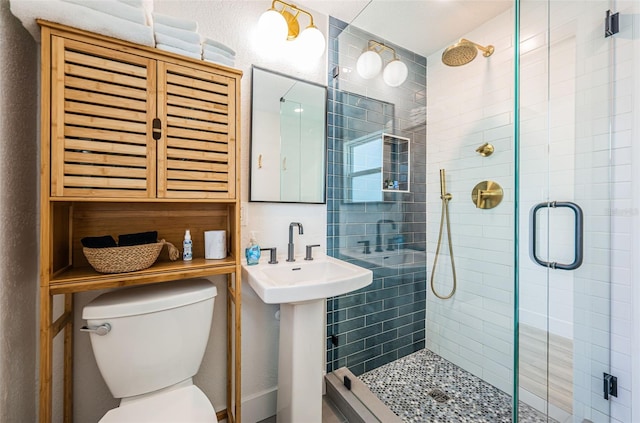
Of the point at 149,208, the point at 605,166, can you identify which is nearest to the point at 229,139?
the point at 149,208

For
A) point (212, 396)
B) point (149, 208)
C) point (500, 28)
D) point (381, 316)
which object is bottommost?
point (212, 396)

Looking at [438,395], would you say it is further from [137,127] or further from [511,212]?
[137,127]

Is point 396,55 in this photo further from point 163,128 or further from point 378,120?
point 163,128

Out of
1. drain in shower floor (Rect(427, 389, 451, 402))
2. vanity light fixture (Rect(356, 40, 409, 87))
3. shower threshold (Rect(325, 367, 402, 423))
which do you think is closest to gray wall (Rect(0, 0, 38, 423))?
shower threshold (Rect(325, 367, 402, 423))

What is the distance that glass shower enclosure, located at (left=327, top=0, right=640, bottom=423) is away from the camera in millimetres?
1210

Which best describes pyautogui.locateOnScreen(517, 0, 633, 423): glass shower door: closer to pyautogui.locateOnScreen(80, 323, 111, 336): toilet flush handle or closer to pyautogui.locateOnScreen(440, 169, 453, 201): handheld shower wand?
pyautogui.locateOnScreen(440, 169, 453, 201): handheld shower wand

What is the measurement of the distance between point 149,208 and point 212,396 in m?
1.05

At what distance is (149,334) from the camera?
1033 millimetres

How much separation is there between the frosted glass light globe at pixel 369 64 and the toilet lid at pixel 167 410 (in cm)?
196

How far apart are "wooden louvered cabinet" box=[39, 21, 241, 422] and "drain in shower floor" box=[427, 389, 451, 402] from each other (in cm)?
115

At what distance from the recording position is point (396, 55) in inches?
68.4

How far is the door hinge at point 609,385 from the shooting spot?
3.96 feet

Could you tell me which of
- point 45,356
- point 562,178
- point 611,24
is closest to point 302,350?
point 45,356

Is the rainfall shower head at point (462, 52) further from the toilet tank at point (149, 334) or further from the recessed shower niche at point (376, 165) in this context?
the toilet tank at point (149, 334)
